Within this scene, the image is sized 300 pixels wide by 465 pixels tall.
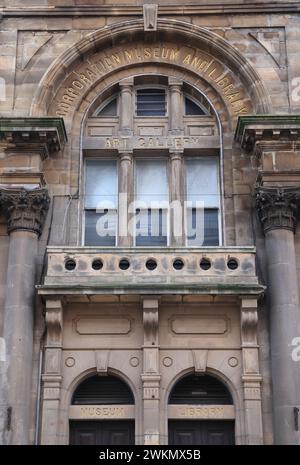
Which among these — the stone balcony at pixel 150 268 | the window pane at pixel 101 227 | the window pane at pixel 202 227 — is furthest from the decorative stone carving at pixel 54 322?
the window pane at pixel 202 227

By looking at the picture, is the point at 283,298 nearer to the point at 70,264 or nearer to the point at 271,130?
the point at 271,130

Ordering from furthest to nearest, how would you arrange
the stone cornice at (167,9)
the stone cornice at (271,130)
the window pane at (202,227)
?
the stone cornice at (167,9)
the window pane at (202,227)
the stone cornice at (271,130)

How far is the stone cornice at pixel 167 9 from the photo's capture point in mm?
22125

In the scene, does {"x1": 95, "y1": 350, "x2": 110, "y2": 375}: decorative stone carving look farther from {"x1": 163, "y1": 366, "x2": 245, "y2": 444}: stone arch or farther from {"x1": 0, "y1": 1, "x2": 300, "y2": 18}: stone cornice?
{"x1": 0, "y1": 1, "x2": 300, "y2": 18}: stone cornice

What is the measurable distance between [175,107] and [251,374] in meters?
7.90

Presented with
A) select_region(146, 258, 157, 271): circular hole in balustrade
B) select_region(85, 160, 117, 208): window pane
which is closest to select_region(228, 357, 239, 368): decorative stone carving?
select_region(146, 258, 157, 271): circular hole in balustrade

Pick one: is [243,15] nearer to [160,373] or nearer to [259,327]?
[259,327]

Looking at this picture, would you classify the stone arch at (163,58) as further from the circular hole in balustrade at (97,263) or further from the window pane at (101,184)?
the circular hole in balustrade at (97,263)

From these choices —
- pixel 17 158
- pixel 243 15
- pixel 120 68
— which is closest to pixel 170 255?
pixel 17 158

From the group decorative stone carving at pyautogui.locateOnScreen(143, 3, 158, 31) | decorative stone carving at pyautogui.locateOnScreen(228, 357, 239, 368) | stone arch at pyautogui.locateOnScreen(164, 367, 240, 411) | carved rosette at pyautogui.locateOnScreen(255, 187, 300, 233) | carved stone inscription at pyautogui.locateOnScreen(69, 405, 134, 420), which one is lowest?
carved stone inscription at pyautogui.locateOnScreen(69, 405, 134, 420)

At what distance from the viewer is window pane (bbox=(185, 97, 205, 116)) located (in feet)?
72.8

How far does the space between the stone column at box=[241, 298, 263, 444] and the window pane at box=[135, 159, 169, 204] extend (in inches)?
166

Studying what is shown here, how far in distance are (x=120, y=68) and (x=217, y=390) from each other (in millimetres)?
9534

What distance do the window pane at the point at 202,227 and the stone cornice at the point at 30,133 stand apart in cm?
420
